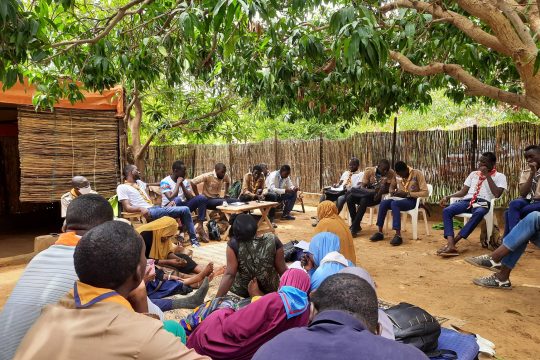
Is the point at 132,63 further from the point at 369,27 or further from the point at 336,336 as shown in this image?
the point at 336,336

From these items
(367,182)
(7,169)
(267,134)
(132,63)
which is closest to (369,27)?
(132,63)

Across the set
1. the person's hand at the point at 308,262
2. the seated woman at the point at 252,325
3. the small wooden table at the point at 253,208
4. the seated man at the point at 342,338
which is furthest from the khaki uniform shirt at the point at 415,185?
the seated man at the point at 342,338

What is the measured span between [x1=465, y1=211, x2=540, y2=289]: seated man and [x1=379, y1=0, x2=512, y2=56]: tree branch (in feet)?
6.03

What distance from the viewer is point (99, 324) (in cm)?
132

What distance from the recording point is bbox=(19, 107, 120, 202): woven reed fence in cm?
612

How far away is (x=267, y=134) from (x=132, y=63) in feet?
42.8

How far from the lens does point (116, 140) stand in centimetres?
711

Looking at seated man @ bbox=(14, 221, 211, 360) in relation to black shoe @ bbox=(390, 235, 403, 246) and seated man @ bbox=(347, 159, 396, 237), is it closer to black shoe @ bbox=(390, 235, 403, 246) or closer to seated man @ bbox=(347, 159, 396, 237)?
black shoe @ bbox=(390, 235, 403, 246)

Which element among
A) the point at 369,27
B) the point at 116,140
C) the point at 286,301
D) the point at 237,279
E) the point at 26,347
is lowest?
the point at 237,279

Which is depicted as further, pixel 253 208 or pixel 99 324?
pixel 253 208

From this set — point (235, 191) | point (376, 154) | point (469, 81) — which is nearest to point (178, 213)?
point (235, 191)

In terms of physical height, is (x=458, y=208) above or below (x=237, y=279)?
above

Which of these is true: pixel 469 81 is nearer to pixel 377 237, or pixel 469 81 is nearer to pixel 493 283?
pixel 493 283

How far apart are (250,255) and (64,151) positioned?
15.2 ft
